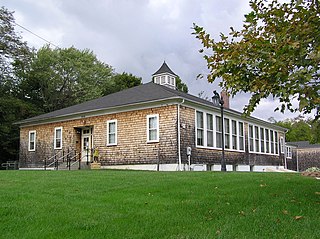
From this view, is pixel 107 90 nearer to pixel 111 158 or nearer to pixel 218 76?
pixel 111 158

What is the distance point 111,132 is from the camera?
21.2 meters

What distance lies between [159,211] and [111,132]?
15316mm

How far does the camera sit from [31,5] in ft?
52.9

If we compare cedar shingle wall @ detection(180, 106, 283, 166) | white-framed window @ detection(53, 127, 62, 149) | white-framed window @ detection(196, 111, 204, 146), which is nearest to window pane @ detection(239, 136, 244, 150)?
cedar shingle wall @ detection(180, 106, 283, 166)

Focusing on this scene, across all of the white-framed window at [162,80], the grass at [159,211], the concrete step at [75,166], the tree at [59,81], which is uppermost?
the tree at [59,81]

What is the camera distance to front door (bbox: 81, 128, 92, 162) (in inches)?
885

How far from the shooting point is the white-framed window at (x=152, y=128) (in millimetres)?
19073

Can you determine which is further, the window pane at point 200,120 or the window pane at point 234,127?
the window pane at point 234,127

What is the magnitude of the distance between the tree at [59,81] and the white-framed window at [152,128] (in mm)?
20243

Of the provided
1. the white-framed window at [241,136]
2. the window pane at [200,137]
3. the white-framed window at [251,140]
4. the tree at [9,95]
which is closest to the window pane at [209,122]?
the window pane at [200,137]

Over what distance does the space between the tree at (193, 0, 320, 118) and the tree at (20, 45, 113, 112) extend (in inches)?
1286

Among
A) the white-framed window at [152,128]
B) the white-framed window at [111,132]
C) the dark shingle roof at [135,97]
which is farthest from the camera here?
the white-framed window at [111,132]

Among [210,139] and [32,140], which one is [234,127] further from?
[32,140]

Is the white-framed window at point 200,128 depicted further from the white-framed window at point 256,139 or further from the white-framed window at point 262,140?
the white-framed window at point 256,139
